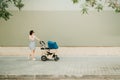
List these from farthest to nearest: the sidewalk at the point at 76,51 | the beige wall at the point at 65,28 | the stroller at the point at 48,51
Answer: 1. the beige wall at the point at 65,28
2. the sidewalk at the point at 76,51
3. the stroller at the point at 48,51

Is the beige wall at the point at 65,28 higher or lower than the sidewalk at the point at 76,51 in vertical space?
higher

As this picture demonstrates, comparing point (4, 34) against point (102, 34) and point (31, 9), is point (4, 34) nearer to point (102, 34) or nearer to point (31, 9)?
point (31, 9)

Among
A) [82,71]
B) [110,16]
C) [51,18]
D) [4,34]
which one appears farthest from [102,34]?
[82,71]

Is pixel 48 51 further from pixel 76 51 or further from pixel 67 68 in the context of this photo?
pixel 76 51

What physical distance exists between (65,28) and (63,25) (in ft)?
0.73

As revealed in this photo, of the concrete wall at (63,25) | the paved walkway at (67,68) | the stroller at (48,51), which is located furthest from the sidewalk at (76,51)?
the stroller at (48,51)

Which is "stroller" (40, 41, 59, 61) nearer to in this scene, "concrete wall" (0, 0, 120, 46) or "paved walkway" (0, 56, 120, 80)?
"paved walkway" (0, 56, 120, 80)

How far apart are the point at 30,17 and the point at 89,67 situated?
7992mm

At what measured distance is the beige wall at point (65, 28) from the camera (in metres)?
25.4

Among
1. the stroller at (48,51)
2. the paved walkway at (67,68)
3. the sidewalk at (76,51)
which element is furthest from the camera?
the sidewalk at (76,51)

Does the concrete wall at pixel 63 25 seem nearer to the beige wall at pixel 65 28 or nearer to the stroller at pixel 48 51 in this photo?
the beige wall at pixel 65 28

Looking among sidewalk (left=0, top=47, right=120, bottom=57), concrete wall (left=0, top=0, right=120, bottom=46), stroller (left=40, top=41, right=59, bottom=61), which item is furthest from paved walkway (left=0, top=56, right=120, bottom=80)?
concrete wall (left=0, top=0, right=120, bottom=46)

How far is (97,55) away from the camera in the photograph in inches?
970

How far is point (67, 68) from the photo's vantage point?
18734mm
